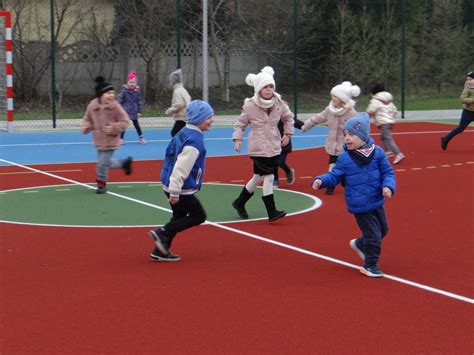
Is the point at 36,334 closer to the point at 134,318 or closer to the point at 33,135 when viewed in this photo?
the point at 134,318

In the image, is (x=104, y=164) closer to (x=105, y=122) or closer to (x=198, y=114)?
(x=105, y=122)

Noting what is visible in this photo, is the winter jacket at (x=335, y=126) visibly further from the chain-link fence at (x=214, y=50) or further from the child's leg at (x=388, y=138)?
the chain-link fence at (x=214, y=50)

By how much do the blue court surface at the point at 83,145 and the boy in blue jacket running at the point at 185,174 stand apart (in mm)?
8602

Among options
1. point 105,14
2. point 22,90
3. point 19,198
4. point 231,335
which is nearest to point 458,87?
point 105,14

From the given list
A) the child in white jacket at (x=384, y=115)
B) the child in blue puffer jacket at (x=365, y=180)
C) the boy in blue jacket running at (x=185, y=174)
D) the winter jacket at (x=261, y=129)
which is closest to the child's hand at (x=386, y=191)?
the child in blue puffer jacket at (x=365, y=180)

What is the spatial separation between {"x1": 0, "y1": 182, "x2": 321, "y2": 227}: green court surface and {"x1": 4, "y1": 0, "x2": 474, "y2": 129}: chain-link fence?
1479cm

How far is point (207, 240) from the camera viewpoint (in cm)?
936

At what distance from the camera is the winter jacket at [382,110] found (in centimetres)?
1591

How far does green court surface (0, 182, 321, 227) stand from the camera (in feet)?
34.5

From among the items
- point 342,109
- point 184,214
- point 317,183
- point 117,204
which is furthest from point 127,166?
point 317,183

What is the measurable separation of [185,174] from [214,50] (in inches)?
912

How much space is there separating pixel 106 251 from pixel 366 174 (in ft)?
8.64

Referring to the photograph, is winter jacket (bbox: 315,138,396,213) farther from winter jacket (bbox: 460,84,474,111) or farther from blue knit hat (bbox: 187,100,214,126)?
winter jacket (bbox: 460,84,474,111)

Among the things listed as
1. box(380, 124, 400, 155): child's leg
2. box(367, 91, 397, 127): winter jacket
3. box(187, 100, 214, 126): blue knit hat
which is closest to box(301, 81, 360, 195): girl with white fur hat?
box(367, 91, 397, 127): winter jacket
